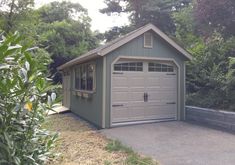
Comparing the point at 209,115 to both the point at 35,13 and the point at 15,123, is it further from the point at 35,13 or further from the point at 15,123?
the point at 35,13

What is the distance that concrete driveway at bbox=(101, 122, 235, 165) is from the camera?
520 centimetres

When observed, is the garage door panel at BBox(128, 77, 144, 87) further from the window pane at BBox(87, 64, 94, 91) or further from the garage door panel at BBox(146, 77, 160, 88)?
the window pane at BBox(87, 64, 94, 91)

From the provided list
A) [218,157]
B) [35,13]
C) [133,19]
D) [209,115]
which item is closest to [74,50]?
[133,19]

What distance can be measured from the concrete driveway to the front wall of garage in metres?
1.07

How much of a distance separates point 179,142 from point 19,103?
462cm

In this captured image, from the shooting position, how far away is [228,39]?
444 inches

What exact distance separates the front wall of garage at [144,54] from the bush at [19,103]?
501 centimetres

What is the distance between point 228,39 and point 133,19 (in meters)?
15.5

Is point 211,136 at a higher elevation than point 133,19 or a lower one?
lower

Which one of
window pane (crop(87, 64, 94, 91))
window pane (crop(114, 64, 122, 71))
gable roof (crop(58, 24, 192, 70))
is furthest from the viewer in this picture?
window pane (crop(87, 64, 94, 91))

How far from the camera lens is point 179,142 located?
21.4ft

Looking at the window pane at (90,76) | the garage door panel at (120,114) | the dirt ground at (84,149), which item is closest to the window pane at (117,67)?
the window pane at (90,76)

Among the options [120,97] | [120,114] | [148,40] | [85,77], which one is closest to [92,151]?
[120,114]

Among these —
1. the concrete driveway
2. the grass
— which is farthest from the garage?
the grass
